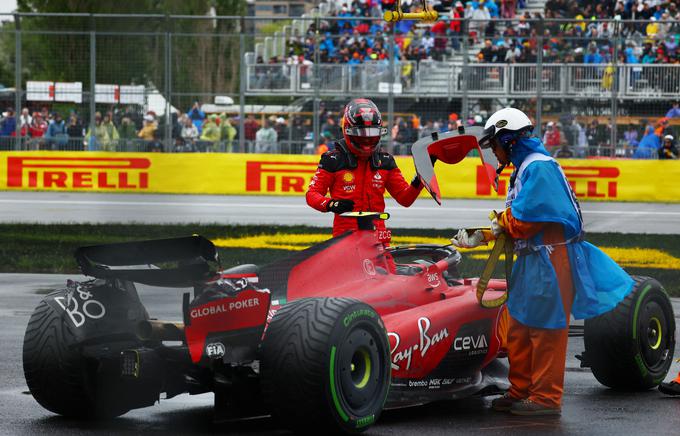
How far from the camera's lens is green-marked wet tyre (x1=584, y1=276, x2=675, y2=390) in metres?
7.56

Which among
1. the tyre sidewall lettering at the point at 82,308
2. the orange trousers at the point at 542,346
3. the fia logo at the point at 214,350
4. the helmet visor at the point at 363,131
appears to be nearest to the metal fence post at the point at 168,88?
the helmet visor at the point at 363,131

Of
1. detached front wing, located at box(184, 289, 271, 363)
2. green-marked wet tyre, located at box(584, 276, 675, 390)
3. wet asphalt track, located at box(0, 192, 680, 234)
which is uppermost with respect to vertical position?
detached front wing, located at box(184, 289, 271, 363)

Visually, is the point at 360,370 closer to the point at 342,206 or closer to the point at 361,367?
the point at 361,367

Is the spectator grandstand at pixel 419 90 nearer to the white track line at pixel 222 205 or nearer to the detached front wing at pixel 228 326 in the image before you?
the white track line at pixel 222 205

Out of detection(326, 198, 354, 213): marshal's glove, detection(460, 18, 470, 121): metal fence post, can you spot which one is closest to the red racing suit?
detection(326, 198, 354, 213): marshal's glove

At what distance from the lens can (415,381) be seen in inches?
265

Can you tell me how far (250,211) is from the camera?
75.0ft

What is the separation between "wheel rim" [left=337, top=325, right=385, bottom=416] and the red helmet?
7.31 feet

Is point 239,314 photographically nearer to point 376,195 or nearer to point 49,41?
point 376,195

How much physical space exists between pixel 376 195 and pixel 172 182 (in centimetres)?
1608

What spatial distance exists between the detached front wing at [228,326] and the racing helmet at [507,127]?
1.84 meters

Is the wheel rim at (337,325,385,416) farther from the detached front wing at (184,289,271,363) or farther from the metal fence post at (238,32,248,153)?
the metal fence post at (238,32,248,153)

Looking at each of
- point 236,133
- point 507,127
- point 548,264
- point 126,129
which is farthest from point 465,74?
point 548,264

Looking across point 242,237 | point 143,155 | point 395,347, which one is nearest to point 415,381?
point 395,347
